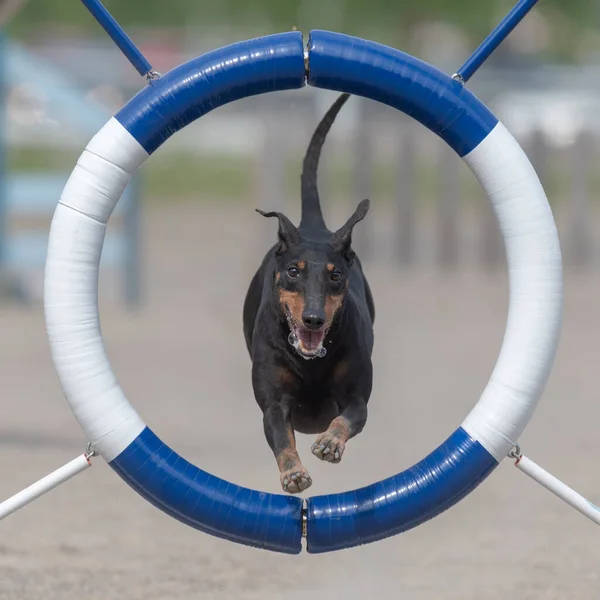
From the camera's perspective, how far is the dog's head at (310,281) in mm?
3820

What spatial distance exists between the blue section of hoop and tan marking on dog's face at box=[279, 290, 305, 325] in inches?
23.0

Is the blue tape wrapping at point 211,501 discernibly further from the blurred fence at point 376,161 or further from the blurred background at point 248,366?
the blurred fence at point 376,161

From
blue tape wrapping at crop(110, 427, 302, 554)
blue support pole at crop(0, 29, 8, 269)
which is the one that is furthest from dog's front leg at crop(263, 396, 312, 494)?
blue support pole at crop(0, 29, 8, 269)

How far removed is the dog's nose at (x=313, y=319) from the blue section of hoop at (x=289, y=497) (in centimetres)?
60

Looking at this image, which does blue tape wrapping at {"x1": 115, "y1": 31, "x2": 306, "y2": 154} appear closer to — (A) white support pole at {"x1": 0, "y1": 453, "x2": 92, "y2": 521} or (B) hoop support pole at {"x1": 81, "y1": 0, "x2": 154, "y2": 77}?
(B) hoop support pole at {"x1": 81, "y1": 0, "x2": 154, "y2": 77}

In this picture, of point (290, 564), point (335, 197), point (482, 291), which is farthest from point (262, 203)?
point (335, 197)

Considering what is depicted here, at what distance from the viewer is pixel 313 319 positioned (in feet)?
12.3

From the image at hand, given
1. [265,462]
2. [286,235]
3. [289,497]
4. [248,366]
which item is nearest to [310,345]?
[286,235]

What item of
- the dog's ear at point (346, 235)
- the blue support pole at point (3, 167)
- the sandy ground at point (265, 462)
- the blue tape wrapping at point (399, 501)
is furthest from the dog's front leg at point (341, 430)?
the blue support pole at point (3, 167)

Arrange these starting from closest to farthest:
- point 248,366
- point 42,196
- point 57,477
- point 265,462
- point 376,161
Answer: point 57,477
point 265,462
point 248,366
point 42,196
point 376,161

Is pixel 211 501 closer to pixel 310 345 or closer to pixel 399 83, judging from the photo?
pixel 310 345

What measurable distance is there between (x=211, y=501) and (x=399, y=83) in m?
1.45


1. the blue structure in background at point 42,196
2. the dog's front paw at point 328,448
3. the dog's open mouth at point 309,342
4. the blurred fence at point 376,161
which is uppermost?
the blurred fence at point 376,161

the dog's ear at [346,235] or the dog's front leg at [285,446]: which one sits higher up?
the dog's ear at [346,235]
